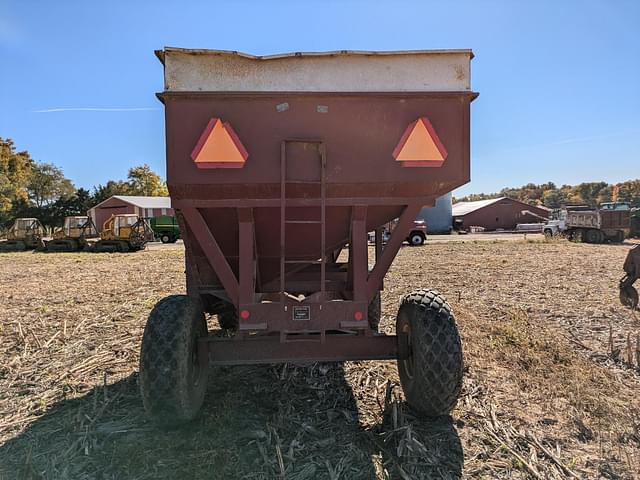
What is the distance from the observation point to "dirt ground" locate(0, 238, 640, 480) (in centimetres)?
285

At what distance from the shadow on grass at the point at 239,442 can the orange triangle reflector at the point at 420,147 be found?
6.00 feet

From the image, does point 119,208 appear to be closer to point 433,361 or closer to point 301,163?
point 301,163

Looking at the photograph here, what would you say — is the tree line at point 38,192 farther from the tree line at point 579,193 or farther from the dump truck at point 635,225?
the tree line at point 579,193

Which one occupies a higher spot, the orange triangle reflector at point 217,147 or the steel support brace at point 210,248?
the orange triangle reflector at point 217,147

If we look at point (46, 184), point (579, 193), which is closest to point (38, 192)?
point (46, 184)

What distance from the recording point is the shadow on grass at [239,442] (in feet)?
9.20

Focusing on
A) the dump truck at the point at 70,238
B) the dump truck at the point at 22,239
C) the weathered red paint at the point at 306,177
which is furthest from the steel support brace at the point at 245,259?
the dump truck at the point at 22,239

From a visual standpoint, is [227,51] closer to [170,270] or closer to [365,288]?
[365,288]

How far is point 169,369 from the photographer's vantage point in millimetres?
3121

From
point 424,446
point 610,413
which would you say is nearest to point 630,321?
point 610,413

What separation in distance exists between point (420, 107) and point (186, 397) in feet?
8.60

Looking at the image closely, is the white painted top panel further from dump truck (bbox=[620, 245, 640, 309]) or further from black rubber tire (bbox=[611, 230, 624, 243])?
black rubber tire (bbox=[611, 230, 624, 243])

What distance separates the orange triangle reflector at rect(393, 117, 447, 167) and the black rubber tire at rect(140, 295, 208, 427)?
1.98 meters

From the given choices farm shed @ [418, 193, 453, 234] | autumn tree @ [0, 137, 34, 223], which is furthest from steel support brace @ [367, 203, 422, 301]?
autumn tree @ [0, 137, 34, 223]
